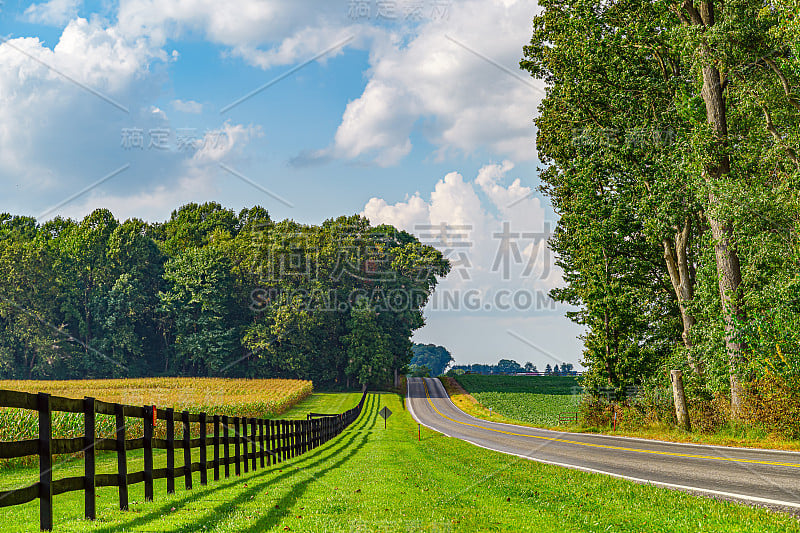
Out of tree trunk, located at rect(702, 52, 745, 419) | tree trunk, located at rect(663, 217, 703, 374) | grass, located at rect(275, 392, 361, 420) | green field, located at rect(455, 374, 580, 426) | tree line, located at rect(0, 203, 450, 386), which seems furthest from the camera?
tree line, located at rect(0, 203, 450, 386)

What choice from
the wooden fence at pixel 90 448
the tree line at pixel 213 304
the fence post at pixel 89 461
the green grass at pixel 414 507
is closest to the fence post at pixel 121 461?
the wooden fence at pixel 90 448

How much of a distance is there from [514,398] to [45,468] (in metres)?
77.4

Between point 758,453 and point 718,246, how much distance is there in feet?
29.0

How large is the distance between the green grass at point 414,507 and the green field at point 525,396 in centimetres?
3467

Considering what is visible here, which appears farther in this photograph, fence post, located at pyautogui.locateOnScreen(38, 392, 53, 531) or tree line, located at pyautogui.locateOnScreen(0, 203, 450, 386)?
tree line, located at pyautogui.locateOnScreen(0, 203, 450, 386)

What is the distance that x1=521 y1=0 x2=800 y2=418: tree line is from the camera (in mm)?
20609

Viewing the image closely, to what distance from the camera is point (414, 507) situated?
8.27 meters

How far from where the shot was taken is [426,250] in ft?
331

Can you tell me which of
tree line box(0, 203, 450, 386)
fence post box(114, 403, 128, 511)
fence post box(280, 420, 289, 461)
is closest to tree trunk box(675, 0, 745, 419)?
fence post box(280, 420, 289, 461)

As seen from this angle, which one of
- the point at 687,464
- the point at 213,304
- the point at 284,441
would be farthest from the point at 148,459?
the point at 213,304

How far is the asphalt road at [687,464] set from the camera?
10734 mm

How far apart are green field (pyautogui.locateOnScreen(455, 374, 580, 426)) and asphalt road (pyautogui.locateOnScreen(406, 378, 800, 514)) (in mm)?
22037

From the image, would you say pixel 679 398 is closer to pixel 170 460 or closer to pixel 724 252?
pixel 724 252

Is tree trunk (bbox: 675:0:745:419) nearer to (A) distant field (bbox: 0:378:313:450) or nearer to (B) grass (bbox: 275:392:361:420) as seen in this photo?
(A) distant field (bbox: 0:378:313:450)
